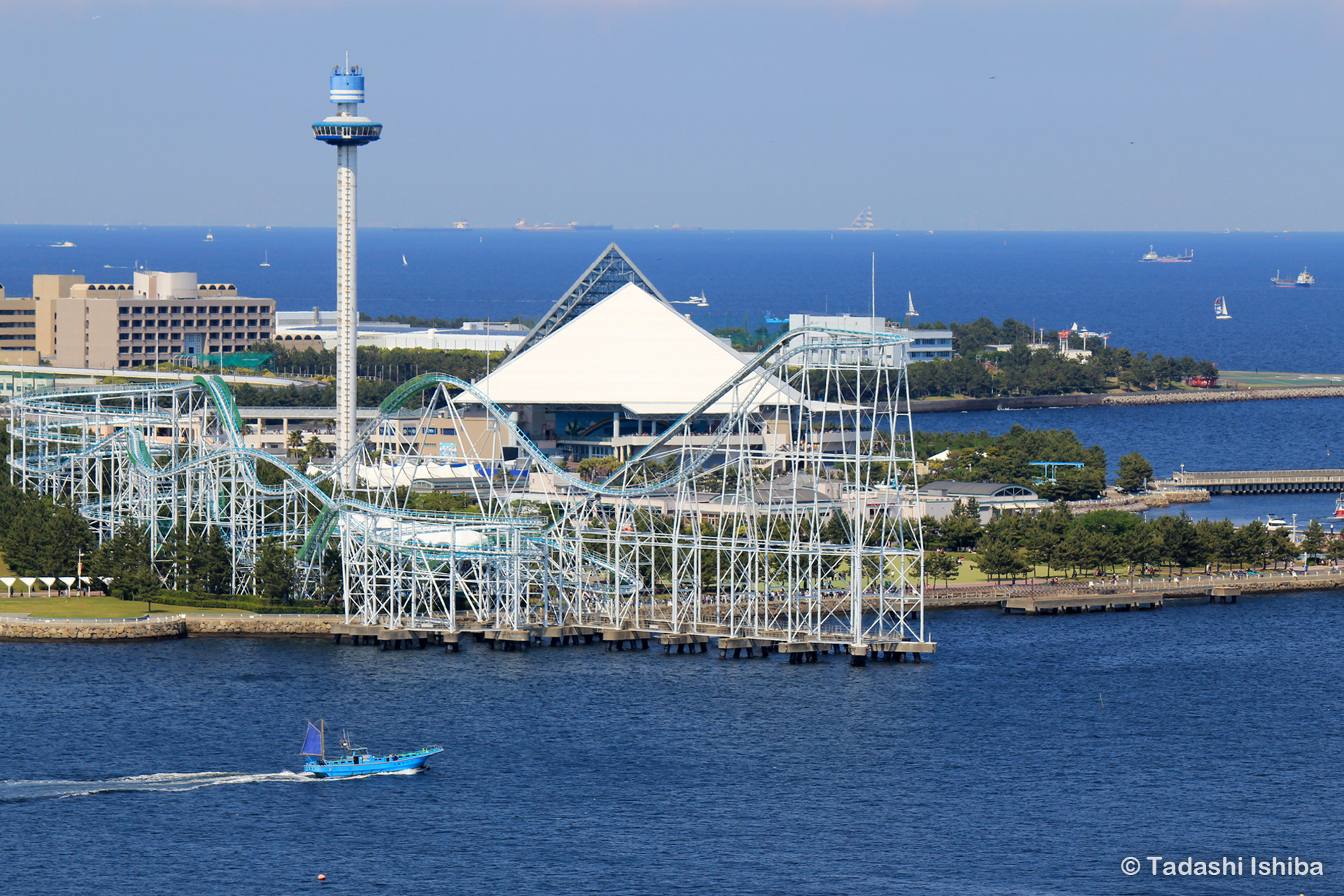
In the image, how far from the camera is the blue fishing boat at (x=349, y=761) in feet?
206

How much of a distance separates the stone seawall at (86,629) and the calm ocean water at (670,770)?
3.18 feet

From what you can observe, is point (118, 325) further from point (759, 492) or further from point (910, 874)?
point (910, 874)

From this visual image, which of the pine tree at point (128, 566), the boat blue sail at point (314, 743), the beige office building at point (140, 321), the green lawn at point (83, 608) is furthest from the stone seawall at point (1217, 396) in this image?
the boat blue sail at point (314, 743)

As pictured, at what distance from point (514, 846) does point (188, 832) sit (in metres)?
9.16

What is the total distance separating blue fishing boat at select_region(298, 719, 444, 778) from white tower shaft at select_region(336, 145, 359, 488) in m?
43.5

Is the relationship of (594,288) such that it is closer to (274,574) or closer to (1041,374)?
(1041,374)

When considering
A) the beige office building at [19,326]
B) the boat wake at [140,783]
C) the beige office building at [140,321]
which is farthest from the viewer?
the beige office building at [19,326]

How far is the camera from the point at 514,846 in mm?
56719

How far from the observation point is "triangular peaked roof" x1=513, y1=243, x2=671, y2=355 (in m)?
156

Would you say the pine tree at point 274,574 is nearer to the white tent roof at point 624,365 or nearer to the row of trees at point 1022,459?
the row of trees at point 1022,459

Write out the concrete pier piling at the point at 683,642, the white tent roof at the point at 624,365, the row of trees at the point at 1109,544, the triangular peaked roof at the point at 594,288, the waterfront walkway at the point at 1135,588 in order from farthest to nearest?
the triangular peaked roof at the point at 594,288 < the white tent roof at the point at 624,365 < the row of trees at the point at 1109,544 < the waterfront walkway at the point at 1135,588 < the concrete pier piling at the point at 683,642

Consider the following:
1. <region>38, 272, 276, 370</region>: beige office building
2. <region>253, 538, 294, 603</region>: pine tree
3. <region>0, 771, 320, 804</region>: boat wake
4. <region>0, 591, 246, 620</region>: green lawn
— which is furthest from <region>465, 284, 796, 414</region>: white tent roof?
<region>0, 771, 320, 804</region>: boat wake

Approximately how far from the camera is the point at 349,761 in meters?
63.1

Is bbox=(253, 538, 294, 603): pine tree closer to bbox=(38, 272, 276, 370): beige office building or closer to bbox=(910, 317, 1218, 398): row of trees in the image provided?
bbox=(38, 272, 276, 370): beige office building
